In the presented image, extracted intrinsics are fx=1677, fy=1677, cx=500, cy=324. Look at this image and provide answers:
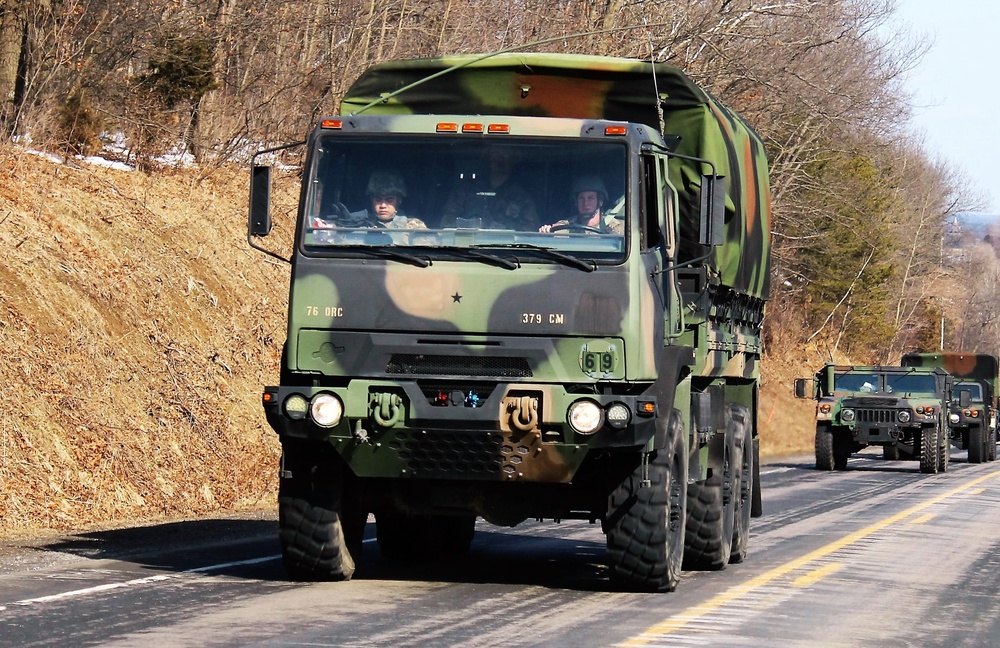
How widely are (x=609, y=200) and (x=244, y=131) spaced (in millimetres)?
19855

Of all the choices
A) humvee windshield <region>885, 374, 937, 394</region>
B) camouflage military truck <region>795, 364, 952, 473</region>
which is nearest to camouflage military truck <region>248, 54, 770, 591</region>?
camouflage military truck <region>795, 364, 952, 473</region>

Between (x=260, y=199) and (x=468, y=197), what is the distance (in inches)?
50.0

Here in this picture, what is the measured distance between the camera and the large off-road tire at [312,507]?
1027cm

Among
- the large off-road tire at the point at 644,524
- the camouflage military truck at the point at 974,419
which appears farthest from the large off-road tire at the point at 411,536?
the camouflage military truck at the point at 974,419

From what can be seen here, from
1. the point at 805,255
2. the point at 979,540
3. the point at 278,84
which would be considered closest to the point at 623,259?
the point at 979,540

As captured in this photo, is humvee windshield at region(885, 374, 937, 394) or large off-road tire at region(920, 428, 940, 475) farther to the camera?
humvee windshield at region(885, 374, 937, 394)

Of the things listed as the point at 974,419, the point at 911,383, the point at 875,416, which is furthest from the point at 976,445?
the point at 875,416

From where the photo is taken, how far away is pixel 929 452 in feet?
102

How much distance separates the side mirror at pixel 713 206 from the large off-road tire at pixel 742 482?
3.24 m

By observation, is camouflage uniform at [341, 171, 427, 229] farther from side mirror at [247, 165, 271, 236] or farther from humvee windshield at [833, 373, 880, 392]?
humvee windshield at [833, 373, 880, 392]

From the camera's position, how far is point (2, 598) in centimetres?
959

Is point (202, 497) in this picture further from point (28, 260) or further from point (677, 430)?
point (677, 430)

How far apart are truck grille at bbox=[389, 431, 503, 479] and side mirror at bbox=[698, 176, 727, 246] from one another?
183 centimetres

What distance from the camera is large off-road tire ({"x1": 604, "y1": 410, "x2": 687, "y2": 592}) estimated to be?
10188 mm
